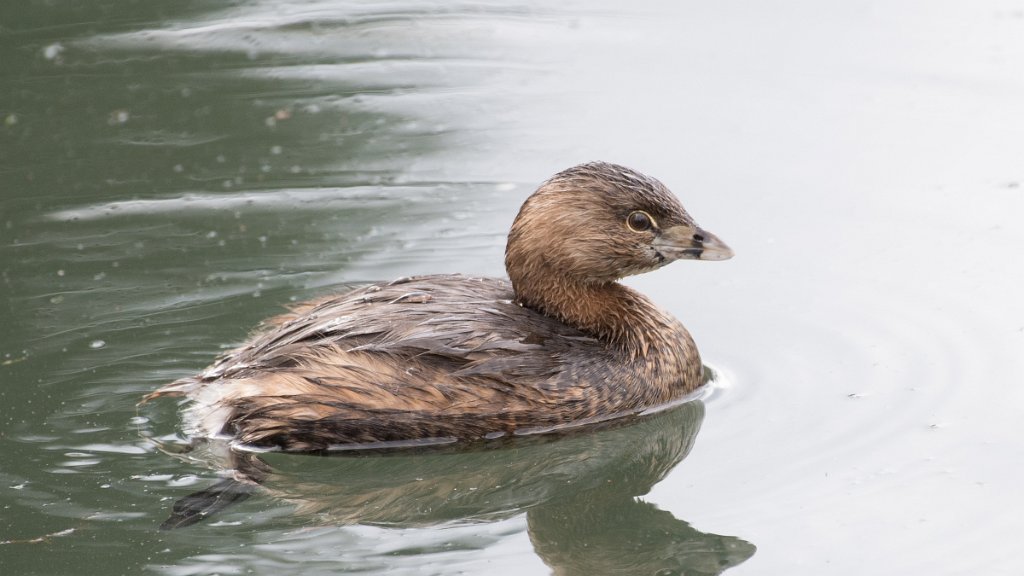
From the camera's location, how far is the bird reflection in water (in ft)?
18.0

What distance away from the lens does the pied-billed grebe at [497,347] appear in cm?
608

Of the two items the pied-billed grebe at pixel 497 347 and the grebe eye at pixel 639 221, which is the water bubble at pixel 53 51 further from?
the grebe eye at pixel 639 221

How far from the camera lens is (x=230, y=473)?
5.90 m

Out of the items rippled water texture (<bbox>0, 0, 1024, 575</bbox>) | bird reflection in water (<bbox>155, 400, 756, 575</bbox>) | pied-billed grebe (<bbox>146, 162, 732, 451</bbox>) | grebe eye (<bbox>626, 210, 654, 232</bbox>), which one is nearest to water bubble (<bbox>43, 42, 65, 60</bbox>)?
rippled water texture (<bbox>0, 0, 1024, 575</bbox>)

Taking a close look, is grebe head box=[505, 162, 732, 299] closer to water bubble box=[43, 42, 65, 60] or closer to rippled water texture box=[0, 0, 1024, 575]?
rippled water texture box=[0, 0, 1024, 575]

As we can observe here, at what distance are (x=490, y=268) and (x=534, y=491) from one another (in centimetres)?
204

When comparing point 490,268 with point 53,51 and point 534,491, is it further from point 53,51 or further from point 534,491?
point 53,51

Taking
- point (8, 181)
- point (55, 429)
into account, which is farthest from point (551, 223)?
point (8, 181)

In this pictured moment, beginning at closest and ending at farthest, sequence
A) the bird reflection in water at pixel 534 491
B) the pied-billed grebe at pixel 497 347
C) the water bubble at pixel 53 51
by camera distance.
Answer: the bird reflection in water at pixel 534 491, the pied-billed grebe at pixel 497 347, the water bubble at pixel 53 51

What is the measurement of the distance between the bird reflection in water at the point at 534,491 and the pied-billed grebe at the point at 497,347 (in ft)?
0.35

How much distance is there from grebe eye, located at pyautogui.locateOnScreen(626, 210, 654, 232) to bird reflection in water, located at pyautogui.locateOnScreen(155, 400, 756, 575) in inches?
33.1

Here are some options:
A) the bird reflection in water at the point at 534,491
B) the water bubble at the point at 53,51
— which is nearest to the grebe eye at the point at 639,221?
the bird reflection in water at the point at 534,491

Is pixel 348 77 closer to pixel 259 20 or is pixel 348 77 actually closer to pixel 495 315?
pixel 259 20

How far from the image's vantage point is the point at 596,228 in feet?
21.2
